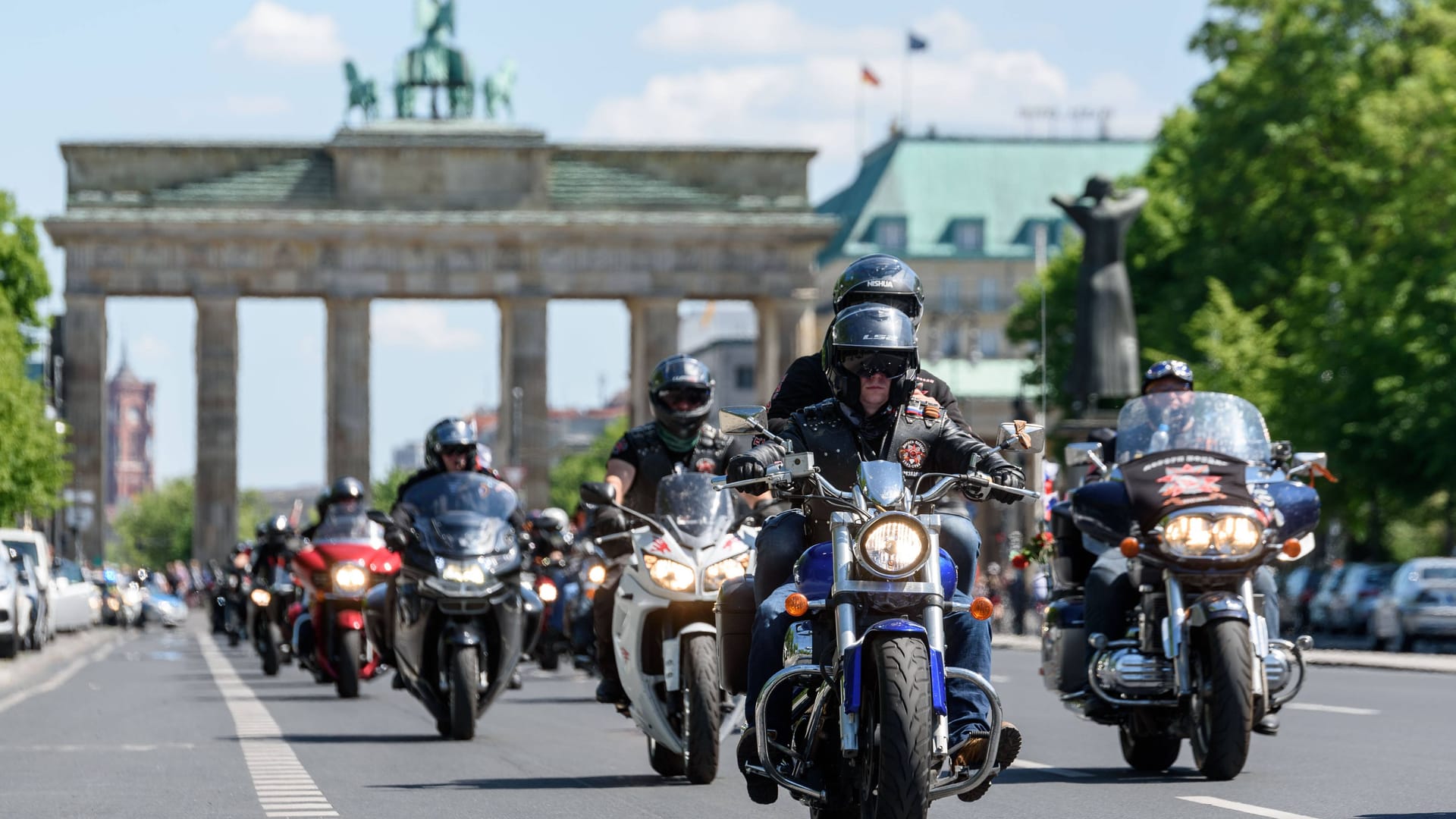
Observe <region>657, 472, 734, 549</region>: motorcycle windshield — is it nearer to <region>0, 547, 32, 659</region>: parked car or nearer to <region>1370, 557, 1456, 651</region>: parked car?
<region>0, 547, 32, 659</region>: parked car

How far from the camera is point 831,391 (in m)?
10.0

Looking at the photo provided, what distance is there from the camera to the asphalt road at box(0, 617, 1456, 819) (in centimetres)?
1203

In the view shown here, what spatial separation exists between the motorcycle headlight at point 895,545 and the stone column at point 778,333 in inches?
2759

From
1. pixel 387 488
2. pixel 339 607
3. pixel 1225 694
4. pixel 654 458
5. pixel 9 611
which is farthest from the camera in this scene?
pixel 387 488

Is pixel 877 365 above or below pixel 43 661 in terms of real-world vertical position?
above

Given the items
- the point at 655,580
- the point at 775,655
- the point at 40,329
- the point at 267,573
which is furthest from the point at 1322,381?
the point at 775,655

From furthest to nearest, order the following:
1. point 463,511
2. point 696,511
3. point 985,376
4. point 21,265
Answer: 1. point 985,376
2. point 21,265
3. point 463,511
4. point 696,511

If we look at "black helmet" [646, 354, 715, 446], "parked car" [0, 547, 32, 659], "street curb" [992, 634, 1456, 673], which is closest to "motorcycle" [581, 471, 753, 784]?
"black helmet" [646, 354, 715, 446]

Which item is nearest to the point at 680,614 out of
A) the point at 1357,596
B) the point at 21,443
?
the point at 1357,596

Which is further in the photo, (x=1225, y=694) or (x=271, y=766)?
(x=271, y=766)

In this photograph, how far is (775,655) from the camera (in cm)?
927

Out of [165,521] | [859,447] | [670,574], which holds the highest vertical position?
[859,447]

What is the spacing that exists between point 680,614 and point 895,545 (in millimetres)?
4697

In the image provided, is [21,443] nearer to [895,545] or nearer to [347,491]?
[347,491]
